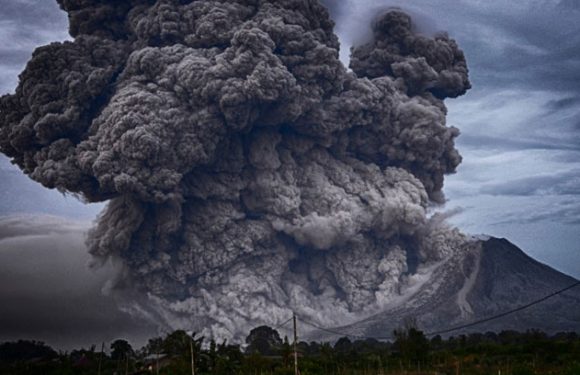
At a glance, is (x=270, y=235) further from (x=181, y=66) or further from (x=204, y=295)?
(x=181, y=66)

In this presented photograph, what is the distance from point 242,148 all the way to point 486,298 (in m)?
43.8

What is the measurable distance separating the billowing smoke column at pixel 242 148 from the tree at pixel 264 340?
10.5 feet

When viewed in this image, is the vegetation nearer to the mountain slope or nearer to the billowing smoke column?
the billowing smoke column

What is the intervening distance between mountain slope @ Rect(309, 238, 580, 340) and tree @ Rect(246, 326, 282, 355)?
950 cm

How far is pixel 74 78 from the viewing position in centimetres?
5500

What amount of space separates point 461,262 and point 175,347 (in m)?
44.6

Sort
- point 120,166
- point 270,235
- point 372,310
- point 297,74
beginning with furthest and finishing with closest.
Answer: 1. point 372,310
2. point 270,235
3. point 297,74
4. point 120,166

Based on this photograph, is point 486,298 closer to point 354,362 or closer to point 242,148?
point 242,148

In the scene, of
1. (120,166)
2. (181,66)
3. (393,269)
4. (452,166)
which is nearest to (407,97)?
(452,166)

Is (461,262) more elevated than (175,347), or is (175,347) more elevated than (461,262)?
(461,262)

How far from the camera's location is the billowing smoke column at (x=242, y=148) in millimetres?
53344

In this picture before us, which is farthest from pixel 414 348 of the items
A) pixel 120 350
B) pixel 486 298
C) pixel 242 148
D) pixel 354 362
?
pixel 486 298

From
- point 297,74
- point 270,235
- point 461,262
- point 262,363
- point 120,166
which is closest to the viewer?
point 262,363

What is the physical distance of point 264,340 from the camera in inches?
2213
